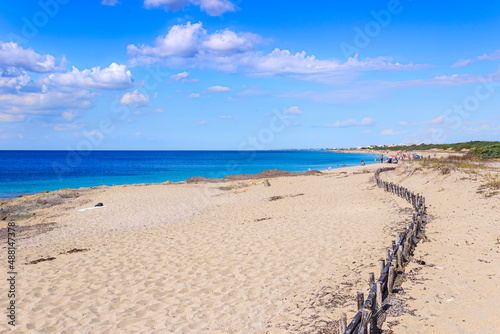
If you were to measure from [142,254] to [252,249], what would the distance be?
171 inches

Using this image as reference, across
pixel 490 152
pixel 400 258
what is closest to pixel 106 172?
pixel 490 152

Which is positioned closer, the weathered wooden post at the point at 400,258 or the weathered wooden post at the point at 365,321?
the weathered wooden post at the point at 365,321

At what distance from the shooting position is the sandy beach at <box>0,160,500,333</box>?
6879mm

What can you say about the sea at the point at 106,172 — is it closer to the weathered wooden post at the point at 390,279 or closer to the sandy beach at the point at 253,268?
the sandy beach at the point at 253,268

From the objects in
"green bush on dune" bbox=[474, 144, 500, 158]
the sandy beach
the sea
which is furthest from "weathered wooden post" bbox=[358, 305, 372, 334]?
"green bush on dune" bbox=[474, 144, 500, 158]

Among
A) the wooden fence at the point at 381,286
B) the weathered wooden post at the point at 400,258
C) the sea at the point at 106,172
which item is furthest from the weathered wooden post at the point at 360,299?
the sea at the point at 106,172

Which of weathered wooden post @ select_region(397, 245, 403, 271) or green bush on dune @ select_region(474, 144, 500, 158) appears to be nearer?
weathered wooden post @ select_region(397, 245, 403, 271)

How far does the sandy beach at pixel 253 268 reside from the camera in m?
6.88

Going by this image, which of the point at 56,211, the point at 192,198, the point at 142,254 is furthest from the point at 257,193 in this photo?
the point at 142,254

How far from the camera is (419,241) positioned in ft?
36.4

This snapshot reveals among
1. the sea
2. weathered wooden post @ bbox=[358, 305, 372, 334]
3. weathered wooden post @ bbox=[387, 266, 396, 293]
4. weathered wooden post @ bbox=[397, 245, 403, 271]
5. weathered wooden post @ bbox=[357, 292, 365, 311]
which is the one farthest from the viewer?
the sea

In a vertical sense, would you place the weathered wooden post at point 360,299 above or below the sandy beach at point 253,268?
above

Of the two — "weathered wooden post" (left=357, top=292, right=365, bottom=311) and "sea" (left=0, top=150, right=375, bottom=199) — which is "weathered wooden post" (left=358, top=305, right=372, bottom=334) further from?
"sea" (left=0, top=150, right=375, bottom=199)

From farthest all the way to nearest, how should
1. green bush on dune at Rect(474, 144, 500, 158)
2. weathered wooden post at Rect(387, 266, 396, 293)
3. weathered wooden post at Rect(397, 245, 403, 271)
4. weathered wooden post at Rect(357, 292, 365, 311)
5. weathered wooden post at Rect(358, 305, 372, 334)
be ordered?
1. green bush on dune at Rect(474, 144, 500, 158)
2. weathered wooden post at Rect(397, 245, 403, 271)
3. weathered wooden post at Rect(387, 266, 396, 293)
4. weathered wooden post at Rect(357, 292, 365, 311)
5. weathered wooden post at Rect(358, 305, 372, 334)
